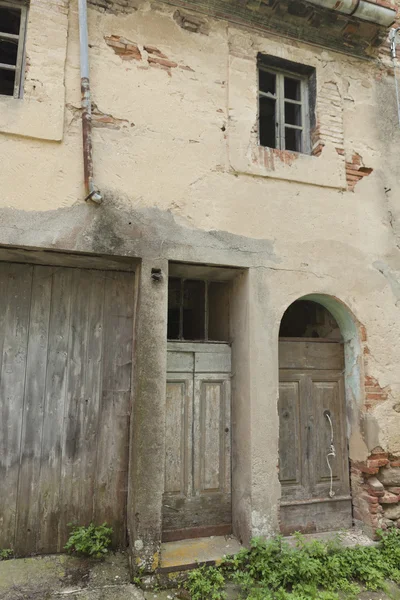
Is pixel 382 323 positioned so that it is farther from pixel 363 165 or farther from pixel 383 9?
pixel 383 9

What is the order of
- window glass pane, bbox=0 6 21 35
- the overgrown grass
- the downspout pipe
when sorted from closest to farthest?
the overgrown grass
window glass pane, bbox=0 6 21 35
the downspout pipe

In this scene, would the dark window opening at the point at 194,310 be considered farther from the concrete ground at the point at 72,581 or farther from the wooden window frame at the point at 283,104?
the concrete ground at the point at 72,581

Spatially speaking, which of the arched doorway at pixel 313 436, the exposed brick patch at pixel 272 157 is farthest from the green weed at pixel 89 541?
the exposed brick patch at pixel 272 157

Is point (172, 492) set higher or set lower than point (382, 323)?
lower

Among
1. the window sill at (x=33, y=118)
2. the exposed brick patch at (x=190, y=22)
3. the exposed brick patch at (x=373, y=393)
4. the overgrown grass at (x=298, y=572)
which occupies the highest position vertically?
the exposed brick patch at (x=190, y=22)

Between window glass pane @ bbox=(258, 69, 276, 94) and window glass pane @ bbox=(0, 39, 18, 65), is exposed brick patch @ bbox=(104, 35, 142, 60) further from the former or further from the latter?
window glass pane @ bbox=(258, 69, 276, 94)

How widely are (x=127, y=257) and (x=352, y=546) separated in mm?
3420

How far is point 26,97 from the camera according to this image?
3.57 metres

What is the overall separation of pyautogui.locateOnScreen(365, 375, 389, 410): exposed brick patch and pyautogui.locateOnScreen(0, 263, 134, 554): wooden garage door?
2.41m

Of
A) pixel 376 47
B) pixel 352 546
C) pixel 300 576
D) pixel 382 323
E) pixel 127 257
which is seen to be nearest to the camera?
pixel 300 576

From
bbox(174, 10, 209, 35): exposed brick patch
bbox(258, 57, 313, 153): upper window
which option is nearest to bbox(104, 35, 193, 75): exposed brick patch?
bbox(174, 10, 209, 35): exposed brick patch

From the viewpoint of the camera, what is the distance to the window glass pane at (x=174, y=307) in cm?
452

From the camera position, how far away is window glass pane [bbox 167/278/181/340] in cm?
452

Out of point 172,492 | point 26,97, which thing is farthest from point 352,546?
point 26,97
